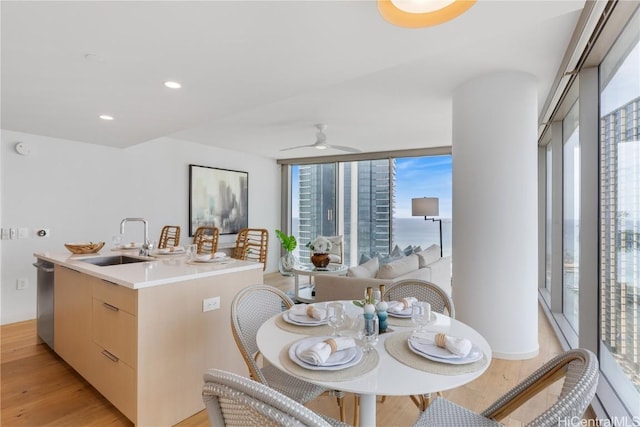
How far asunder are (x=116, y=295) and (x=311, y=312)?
1.19m

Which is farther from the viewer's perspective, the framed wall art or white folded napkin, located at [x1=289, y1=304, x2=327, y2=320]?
the framed wall art

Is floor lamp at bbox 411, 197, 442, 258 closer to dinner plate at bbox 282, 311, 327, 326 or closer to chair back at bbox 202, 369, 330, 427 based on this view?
dinner plate at bbox 282, 311, 327, 326

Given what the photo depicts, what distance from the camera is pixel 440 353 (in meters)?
1.23

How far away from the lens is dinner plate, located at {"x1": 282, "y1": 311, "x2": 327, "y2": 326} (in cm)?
157

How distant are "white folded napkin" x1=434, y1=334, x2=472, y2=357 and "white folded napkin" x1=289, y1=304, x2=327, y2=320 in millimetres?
555

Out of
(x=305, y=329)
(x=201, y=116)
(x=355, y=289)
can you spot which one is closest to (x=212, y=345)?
(x=305, y=329)

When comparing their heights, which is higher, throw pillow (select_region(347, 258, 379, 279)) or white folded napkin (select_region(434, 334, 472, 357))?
white folded napkin (select_region(434, 334, 472, 357))

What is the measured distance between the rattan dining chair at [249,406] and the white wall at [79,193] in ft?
14.1

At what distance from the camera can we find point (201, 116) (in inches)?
126

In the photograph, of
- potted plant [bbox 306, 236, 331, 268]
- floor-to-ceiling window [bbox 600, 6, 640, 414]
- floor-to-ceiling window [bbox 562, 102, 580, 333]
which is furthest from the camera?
potted plant [bbox 306, 236, 331, 268]

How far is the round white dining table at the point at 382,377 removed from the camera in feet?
3.43

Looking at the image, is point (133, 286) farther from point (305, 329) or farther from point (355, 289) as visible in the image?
point (355, 289)

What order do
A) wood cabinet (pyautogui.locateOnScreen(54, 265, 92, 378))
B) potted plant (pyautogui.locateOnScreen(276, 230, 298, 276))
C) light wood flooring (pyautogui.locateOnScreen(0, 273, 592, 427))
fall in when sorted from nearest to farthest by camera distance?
light wood flooring (pyautogui.locateOnScreen(0, 273, 592, 427))
wood cabinet (pyautogui.locateOnScreen(54, 265, 92, 378))
potted plant (pyautogui.locateOnScreen(276, 230, 298, 276))

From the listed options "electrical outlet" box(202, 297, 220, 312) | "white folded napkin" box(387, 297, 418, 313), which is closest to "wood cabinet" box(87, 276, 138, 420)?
"electrical outlet" box(202, 297, 220, 312)
